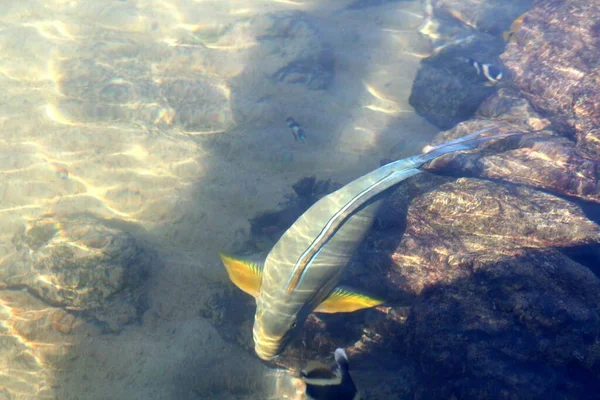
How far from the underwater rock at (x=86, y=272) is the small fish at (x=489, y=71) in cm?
598

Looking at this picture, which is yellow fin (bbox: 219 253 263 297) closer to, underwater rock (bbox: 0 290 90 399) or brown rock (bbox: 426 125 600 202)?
underwater rock (bbox: 0 290 90 399)

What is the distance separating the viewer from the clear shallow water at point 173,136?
357cm

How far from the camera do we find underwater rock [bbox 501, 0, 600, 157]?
4.82m

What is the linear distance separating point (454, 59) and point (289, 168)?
3.98 metres

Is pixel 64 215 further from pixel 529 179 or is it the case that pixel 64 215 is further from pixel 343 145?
pixel 529 179

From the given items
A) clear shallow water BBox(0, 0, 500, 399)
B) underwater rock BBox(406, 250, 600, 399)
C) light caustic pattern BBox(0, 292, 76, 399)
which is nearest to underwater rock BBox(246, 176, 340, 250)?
clear shallow water BBox(0, 0, 500, 399)

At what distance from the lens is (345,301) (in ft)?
10.7

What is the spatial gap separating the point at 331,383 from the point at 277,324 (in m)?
0.66

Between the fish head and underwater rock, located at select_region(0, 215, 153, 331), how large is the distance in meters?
1.59

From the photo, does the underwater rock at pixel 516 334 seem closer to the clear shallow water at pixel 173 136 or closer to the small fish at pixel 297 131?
the clear shallow water at pixel 173 136

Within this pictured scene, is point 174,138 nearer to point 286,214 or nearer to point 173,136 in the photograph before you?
point 173,136

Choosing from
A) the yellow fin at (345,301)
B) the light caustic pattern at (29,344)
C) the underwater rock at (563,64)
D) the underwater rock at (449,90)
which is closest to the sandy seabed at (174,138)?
the light caustic pattern at (29,344)

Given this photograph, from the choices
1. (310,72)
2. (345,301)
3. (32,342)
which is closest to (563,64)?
(310,72)

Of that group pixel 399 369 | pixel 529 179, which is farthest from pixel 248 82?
pixel 399 369
